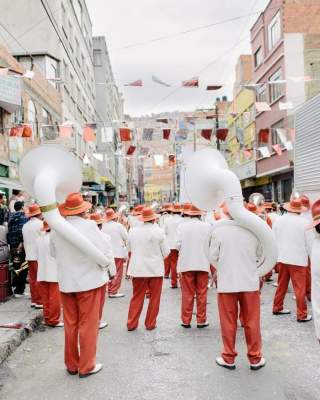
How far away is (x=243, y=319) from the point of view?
517 cm

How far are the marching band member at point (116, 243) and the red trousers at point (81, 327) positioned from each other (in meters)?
4.41

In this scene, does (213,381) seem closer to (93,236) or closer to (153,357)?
(153,357)

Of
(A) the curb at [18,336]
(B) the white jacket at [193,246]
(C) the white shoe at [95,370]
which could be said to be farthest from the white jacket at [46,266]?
(C) the white shoe at [95,370]

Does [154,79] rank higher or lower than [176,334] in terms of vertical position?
higher

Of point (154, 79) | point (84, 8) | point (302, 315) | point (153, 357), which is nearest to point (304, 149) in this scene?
point (154, 79)

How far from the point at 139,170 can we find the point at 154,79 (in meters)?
95.2

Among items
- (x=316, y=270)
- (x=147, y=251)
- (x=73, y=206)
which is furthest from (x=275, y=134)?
(x=316, y=270)

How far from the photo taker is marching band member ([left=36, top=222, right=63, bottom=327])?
709 centimetres

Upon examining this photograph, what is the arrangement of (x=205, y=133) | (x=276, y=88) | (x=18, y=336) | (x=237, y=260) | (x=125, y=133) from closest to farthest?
(x=237, y=260)
(x=18, y=336)
(x=205, y=133)
(x=125, y=133)
(x=276, y=88)

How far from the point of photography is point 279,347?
19.0 feet

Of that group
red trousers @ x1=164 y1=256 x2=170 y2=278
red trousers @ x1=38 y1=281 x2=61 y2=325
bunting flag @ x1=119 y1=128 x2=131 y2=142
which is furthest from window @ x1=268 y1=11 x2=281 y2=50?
red trousers @ x1=38 y1=281 x2=61 y2=325

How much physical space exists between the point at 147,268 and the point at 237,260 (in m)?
2.03

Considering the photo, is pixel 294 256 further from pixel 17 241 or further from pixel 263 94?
pixel 263 94

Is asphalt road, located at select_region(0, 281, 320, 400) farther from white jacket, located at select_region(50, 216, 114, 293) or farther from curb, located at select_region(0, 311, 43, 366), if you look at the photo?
white jacket, located at select_region(50, 216, 114, 293)
